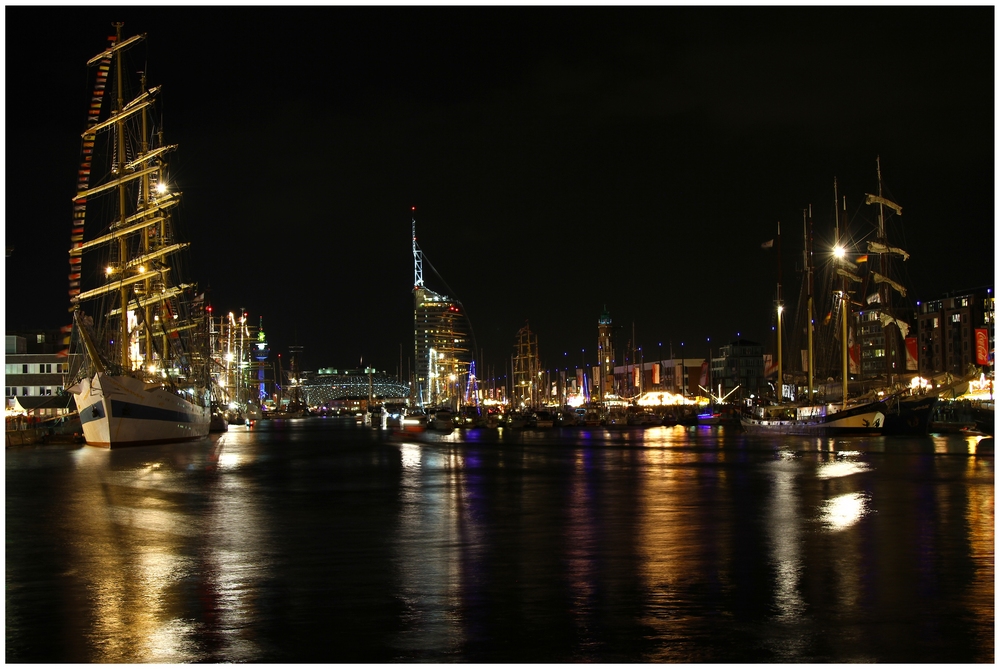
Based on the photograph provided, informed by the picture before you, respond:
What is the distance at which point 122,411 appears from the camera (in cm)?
6319

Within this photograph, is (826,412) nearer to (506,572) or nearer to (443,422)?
(443,422)

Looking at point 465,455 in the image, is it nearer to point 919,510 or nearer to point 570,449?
point 570,449

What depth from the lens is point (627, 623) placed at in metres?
11.6

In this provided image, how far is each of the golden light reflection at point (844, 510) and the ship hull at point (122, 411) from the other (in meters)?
48.4

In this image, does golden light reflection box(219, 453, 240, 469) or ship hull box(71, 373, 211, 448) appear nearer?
golden light reflection box(219, 453, 240, 469)

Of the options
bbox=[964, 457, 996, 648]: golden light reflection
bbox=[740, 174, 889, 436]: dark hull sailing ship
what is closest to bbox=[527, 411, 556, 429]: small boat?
bbox=[740, 174, 889, 436]: dark hull sailing ship

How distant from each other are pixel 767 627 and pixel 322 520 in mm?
13169

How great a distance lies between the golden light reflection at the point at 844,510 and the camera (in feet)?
67.7

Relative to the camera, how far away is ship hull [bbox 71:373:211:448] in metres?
62.2

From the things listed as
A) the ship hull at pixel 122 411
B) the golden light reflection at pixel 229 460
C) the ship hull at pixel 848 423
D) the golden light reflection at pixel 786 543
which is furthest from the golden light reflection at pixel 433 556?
the ship hull at pixel 848 423

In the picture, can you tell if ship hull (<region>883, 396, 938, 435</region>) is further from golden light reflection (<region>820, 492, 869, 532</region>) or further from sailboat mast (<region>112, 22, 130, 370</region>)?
sailboat mast (<region>112, 22, 130, 370</region>)

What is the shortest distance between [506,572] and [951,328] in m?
147

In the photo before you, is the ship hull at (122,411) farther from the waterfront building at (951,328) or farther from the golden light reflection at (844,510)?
the waterfront building at (951,328)

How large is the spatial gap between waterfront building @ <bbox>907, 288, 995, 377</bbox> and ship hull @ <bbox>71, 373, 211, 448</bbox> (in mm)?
103436
